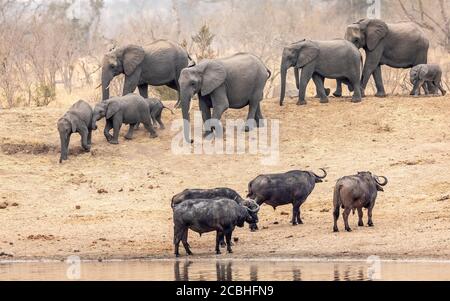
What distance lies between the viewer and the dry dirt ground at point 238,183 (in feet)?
61.9

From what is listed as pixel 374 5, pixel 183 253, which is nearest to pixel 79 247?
pixel 183 253

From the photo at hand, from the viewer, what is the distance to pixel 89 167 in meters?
24.6

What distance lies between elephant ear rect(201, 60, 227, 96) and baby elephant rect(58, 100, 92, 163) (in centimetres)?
236

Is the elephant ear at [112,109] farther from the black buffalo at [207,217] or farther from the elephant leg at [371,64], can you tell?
the black buffalo at [207,217]

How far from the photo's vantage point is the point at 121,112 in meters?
26.1

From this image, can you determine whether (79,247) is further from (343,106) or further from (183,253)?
(343,106)

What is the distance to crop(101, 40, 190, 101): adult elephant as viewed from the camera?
28.5 m

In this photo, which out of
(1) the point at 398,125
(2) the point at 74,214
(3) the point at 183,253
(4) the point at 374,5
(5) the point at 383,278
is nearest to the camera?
(5) the point at 383,278

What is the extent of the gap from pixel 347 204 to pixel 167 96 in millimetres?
14544

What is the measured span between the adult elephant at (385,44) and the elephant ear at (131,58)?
4.91 meters

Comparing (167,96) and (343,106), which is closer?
(343,106)

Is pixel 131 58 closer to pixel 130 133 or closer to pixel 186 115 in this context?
pixel 130 133

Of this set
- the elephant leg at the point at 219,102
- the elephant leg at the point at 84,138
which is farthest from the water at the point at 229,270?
the elephant leg at the point at 219,102

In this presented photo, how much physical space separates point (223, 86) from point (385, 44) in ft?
17.5
